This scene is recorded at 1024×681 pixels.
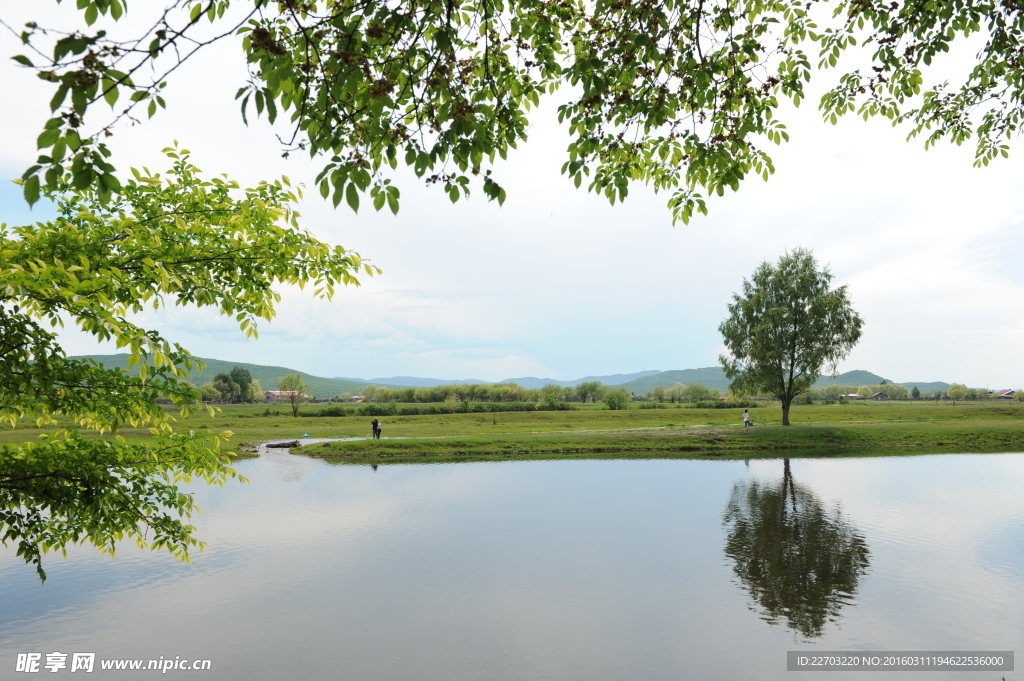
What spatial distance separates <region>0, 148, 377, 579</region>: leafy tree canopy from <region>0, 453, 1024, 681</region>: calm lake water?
16.9ft

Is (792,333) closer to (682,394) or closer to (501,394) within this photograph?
(501,394)

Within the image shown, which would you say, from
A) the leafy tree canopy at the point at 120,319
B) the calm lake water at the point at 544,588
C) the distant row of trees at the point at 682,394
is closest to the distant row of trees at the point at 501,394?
the distant row of trees at the point at 682,394

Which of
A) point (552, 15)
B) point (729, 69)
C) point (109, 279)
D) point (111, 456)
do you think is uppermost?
point (552, 15)

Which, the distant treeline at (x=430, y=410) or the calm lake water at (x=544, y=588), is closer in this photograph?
the calm lake water at (x=544, y=588)

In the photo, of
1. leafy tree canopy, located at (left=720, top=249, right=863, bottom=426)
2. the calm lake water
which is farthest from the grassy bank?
the calm lake water

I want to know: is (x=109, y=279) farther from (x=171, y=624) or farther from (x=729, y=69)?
(x=171, y=624)

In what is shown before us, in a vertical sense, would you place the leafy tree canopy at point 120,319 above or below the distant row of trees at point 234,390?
above

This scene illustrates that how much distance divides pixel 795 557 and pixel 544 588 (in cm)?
815

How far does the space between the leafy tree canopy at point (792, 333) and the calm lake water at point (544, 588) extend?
29.4 meters

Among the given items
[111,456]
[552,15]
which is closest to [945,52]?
[552,15]

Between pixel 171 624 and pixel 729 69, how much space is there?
15468mm

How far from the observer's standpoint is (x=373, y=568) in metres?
16.1

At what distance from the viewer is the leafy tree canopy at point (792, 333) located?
178ft

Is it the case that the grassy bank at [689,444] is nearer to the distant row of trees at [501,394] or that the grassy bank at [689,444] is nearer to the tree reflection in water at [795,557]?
the tree reflection in water at [795,557]
